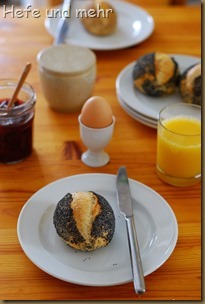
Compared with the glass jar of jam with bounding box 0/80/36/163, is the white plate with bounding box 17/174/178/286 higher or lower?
lower

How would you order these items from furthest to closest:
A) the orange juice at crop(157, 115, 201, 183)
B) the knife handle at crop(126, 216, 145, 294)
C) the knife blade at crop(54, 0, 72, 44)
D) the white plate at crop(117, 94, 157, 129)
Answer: the knife blade at crop(54, 0, 72, 44) → the white plate at crop(117, 94, 157, 129) → the orange juice at crop(157, 115, 201, 183) → the knife handle at crop(126, 216, 145, 294)

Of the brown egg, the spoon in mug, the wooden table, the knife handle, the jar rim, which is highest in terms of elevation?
the spoon in mug

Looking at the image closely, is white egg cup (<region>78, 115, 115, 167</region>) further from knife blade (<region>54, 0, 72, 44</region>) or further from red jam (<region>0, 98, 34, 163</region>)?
knife blade (<region>54, 0, 72, 44</region>)

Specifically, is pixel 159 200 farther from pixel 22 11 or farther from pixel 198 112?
pixel 22 11

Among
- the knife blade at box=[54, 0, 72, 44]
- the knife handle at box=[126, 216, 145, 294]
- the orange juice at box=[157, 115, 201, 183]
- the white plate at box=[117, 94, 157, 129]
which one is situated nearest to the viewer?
the knife handle at box=[126, 216, 145, 294]

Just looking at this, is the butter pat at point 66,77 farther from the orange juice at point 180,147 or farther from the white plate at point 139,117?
the orange juice at point 180,147

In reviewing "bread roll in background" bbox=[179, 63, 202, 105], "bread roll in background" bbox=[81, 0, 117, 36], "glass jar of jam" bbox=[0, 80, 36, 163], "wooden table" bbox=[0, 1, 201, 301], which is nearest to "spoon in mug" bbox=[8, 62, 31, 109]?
"glass jar of jam" bbox=[0, 80, 36, 163]

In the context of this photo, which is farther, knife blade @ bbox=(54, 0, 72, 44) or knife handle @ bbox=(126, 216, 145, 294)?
knife blade @ bbox=(54, 0, 72, 44)
